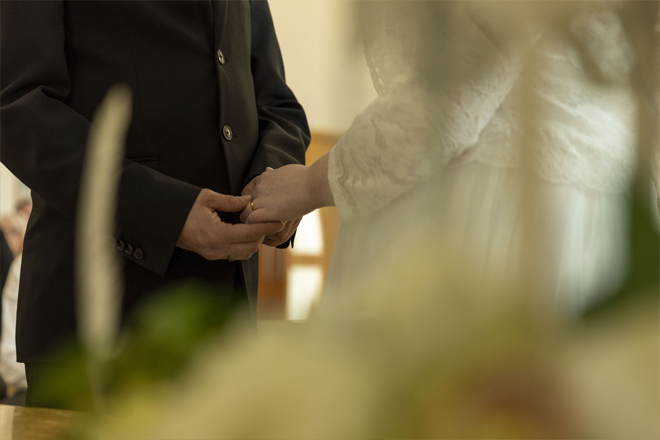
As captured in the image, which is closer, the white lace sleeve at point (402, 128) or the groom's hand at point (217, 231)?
the white lace sleeve at point (402, 128)

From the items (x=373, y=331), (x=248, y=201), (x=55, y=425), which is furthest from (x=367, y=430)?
(x=248, y=201)

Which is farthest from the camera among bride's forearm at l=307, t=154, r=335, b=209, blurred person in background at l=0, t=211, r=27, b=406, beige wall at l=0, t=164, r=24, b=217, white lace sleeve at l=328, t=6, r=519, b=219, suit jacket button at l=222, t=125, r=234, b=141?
beige wall at l=0, t=164, r=24, b=217

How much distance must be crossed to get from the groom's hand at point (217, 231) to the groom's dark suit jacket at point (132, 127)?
0.02 m

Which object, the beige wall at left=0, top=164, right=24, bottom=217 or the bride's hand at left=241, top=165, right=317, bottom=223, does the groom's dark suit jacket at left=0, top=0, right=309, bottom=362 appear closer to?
the bride's hand at left=241, top=165, right=317, bottom=223

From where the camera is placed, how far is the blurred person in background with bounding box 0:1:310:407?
63 cm

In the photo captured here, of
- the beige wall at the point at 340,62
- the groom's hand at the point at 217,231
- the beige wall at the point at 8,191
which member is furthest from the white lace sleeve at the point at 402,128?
the beige wall at the point at 8,191

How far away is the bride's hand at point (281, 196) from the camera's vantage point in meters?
0.65

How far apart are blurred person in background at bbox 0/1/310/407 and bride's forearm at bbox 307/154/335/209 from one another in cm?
10

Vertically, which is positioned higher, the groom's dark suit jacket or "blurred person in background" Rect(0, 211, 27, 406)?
the groom's dark suit jacket

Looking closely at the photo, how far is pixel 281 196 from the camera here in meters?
0.67

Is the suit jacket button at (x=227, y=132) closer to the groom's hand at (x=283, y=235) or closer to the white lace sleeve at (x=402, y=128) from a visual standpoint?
the groom's hand at (x=283, y=235)

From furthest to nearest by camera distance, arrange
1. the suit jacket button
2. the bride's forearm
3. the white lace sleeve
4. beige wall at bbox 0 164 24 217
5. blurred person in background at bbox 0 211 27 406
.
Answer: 1. beige wall at bbox 0 164 24 217
2. blurred person in background at bbox 0 211 27 406
3. the suit jacket button
4. the bride's forearm
5. the white lace sleeve

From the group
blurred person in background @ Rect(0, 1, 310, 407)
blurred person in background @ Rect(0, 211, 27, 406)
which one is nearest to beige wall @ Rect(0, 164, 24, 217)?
blurred person in background @ Rect(0, 211, 27, 406)

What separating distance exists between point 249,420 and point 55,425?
345 millimetres
